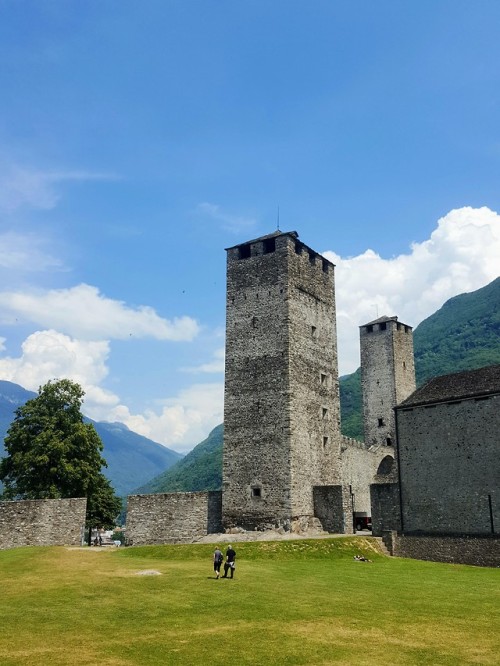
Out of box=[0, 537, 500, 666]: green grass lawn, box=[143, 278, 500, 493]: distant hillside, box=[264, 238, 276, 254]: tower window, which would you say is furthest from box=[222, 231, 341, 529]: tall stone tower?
box=[143, 278, 500, 493]: distant hillside

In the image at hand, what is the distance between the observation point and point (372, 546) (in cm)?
2997

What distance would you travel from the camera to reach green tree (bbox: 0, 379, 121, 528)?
3935cm

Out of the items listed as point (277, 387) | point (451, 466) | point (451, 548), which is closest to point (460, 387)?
point (451, 466)

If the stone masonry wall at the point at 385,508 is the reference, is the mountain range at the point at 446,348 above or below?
above

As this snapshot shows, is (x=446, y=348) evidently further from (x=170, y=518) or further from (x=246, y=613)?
(x=246, y=613)

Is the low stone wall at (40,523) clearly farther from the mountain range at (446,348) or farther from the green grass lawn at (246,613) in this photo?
the mountain range at (446,348)

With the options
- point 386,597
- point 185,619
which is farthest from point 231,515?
point 185,619

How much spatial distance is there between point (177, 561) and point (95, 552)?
15.2ft

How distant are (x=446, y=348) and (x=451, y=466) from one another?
97909 mm

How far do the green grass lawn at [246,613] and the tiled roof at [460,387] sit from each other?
8.82m

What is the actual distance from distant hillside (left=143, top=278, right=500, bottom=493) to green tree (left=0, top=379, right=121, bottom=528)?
65.0 metres

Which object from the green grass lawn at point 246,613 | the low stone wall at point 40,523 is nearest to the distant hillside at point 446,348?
the low stone wall at point 40,523

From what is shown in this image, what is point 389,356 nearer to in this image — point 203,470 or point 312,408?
point 312,408

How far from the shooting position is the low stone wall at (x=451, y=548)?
27378 millimetres
